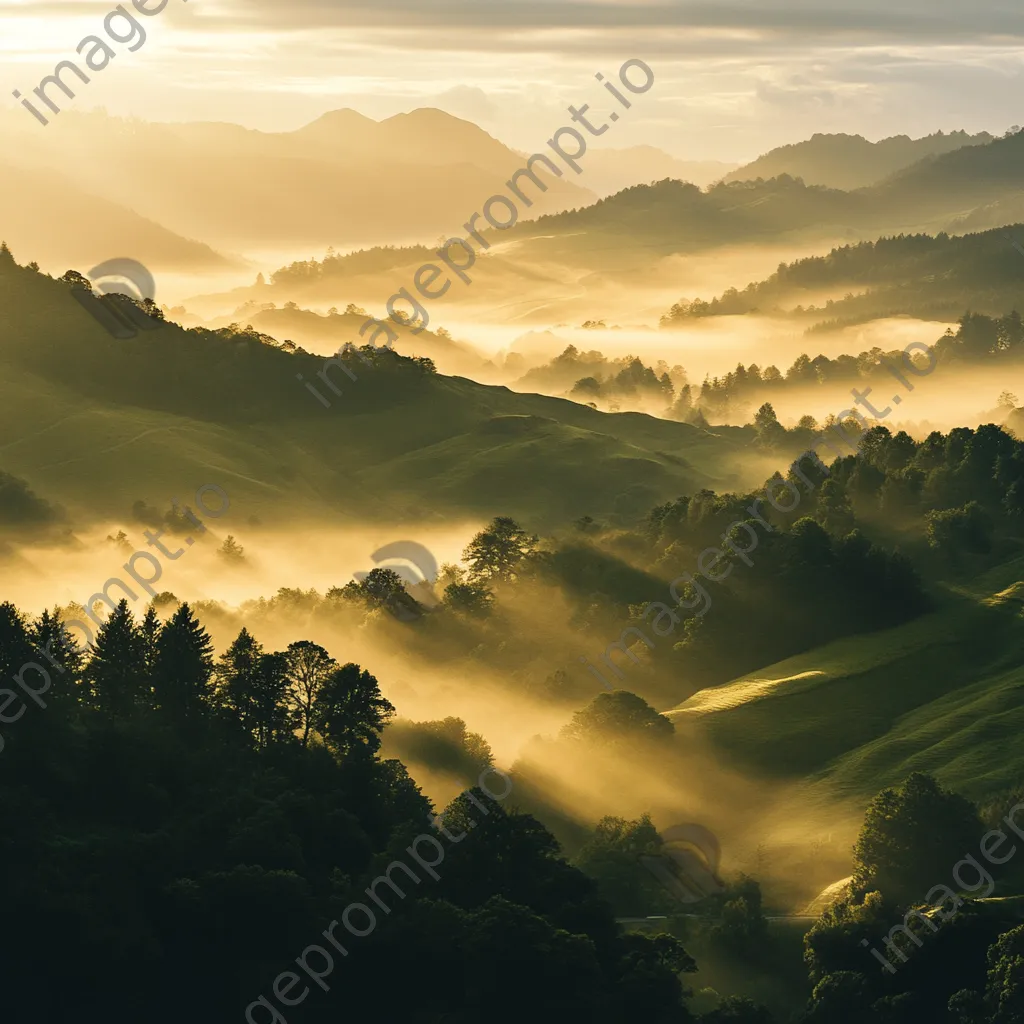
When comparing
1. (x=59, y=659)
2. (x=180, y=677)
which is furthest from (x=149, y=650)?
(x=59, y=659)

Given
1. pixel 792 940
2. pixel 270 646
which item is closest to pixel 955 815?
pixel 792 940

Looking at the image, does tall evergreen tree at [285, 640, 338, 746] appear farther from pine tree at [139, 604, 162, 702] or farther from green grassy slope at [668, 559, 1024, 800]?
green grassy slope at [668, 559, 1024, 800]

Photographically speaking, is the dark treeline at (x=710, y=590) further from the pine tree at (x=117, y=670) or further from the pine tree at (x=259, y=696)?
the pine tree at (x=117, y=670)

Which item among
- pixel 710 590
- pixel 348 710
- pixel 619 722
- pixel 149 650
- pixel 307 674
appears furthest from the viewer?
pixel 710 590

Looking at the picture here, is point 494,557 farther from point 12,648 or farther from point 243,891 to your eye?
point 243,891

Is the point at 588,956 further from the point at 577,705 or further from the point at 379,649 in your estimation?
the point at 379,649

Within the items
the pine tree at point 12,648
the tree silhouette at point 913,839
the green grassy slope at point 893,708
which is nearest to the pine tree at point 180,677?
the pine tree at point 12,648

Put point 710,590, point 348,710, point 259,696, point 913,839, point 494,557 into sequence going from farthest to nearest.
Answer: point 494,557 < point 710,590 < point 348,710 < point 913,839 < point 259,696
